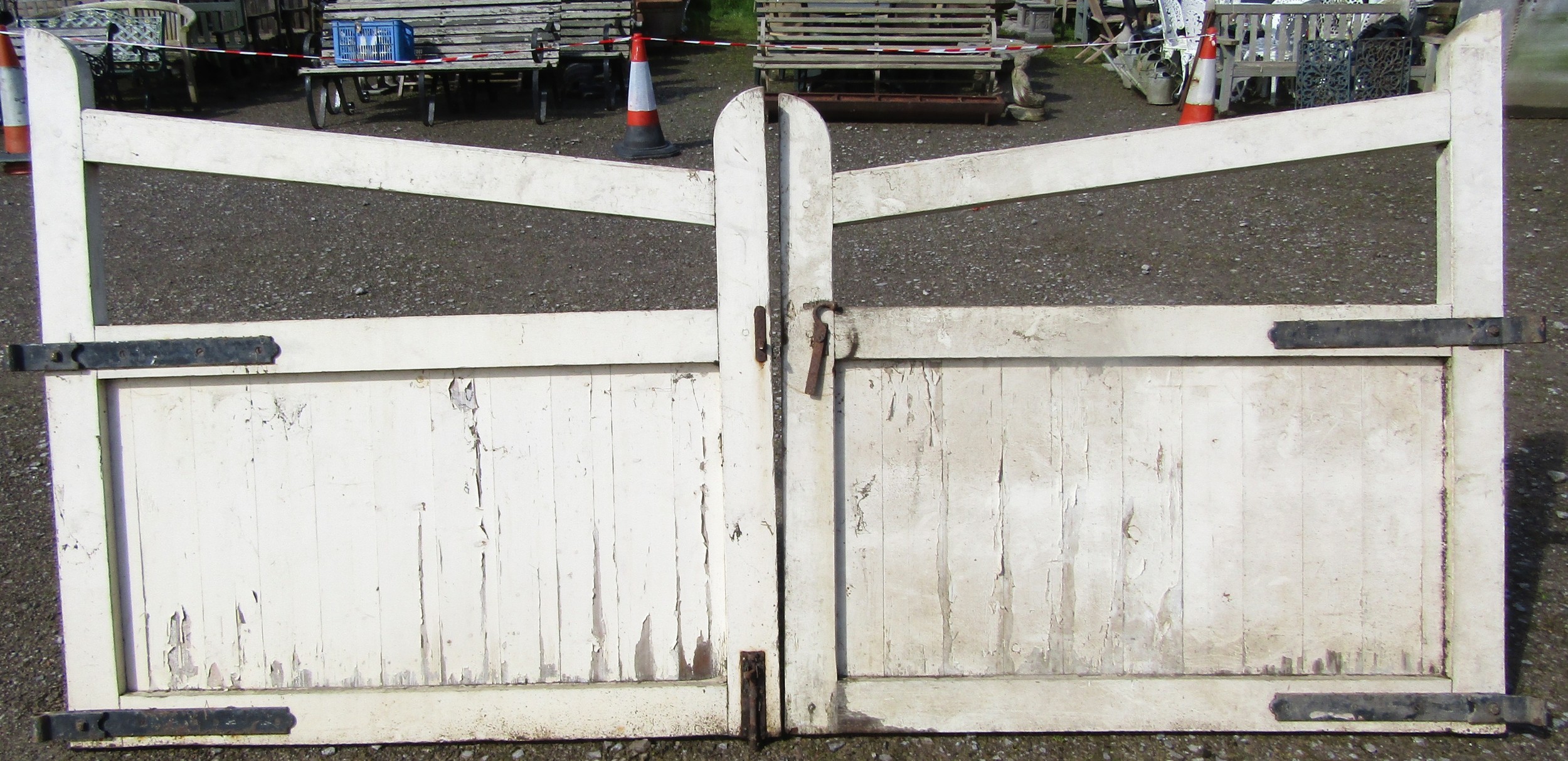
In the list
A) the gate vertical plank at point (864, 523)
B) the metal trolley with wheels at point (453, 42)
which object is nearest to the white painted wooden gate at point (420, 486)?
the gate vertical plank at point (864, 523)

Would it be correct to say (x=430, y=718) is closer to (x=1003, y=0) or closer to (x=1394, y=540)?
(x=1394, y=540)

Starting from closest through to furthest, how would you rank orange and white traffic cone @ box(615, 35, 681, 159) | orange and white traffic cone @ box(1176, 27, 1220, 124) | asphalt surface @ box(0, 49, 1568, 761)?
1. asphalt surface @ box(0, 49, 1568, 761)
2. orange and white traffic cone @ box(1176, 27, 1220, 124)
3. orange and white traffic cone @ box(615, 35, 681, 159)

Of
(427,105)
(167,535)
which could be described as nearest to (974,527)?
(167,535)

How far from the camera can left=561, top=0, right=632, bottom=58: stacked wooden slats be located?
38.1 ft

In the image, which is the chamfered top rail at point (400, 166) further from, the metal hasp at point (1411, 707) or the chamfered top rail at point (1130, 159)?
the metal hasp at point (1411, 707)

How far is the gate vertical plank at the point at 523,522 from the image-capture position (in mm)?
2600

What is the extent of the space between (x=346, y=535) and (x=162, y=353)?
0.53 m

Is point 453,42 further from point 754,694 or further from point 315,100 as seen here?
point 754,694

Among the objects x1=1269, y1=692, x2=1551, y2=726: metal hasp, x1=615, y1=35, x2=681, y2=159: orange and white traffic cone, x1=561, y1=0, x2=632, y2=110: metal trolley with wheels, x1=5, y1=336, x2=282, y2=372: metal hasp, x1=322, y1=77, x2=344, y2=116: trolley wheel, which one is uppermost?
x1=561, y1=0, x2=632, y2=110: metal trolley with wheels

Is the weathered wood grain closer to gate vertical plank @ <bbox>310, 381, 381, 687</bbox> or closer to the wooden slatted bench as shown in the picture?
gate vertical plank @ <bbox>310, 381, 381, 687</bbox>

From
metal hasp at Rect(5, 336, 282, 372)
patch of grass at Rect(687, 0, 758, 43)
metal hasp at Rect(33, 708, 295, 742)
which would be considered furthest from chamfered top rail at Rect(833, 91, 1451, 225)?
patch of grass at Rect(687, 0, 758, 43)

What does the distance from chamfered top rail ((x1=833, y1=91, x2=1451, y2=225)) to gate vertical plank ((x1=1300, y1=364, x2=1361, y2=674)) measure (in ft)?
1.55

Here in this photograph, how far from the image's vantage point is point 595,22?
11.7 metres

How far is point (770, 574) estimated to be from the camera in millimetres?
2602
